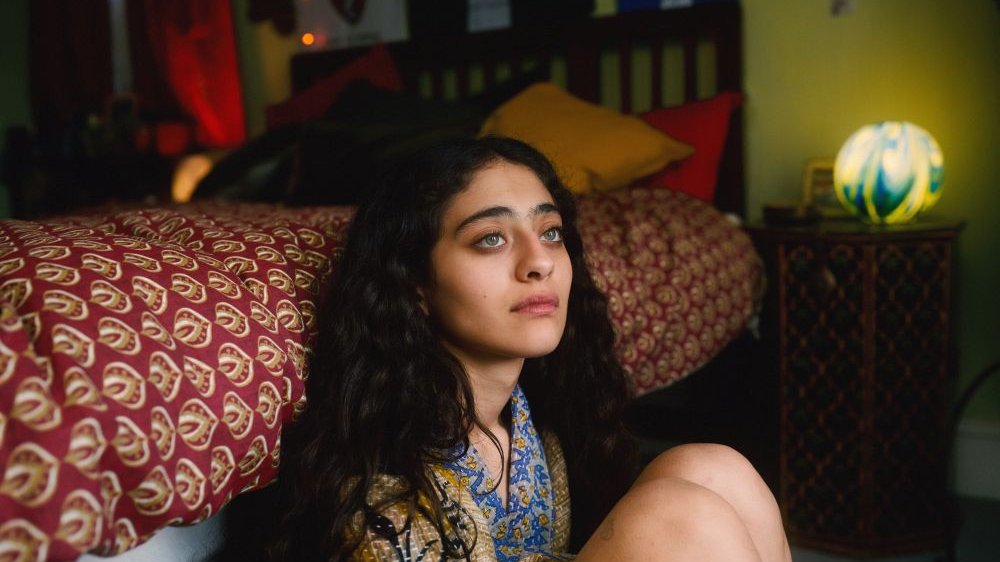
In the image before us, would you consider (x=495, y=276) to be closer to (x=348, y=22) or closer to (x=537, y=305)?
(x=537, y=305)

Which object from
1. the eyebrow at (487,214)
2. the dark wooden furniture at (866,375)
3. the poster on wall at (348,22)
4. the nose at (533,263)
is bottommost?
the dark wooden furniture at (866,375)

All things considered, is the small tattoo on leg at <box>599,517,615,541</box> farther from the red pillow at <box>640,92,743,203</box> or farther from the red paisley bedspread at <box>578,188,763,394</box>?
the red pillow at <box>640,92,743,203</box>

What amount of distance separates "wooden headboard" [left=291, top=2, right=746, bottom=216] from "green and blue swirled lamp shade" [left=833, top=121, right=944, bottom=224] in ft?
1.85

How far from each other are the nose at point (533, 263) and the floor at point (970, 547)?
1.17 meters

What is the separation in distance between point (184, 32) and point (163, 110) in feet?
1.22

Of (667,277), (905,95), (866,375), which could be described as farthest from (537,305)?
(905,95)

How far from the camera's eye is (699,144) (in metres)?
2.28

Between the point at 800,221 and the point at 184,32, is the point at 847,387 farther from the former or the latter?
the point at 184,32

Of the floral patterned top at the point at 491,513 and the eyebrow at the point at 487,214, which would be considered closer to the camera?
the floral patterned top at the point at 491,513

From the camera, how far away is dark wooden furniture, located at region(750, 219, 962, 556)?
→ 1.80 metres

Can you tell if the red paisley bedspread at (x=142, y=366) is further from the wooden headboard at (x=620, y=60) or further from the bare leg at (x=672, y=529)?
the wooden headboard at (x=620, y=60)

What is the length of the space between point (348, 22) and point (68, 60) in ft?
5.53

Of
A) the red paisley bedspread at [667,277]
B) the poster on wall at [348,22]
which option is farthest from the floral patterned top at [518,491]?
the poster on wall at [348,22]

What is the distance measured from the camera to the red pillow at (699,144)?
228 cm
